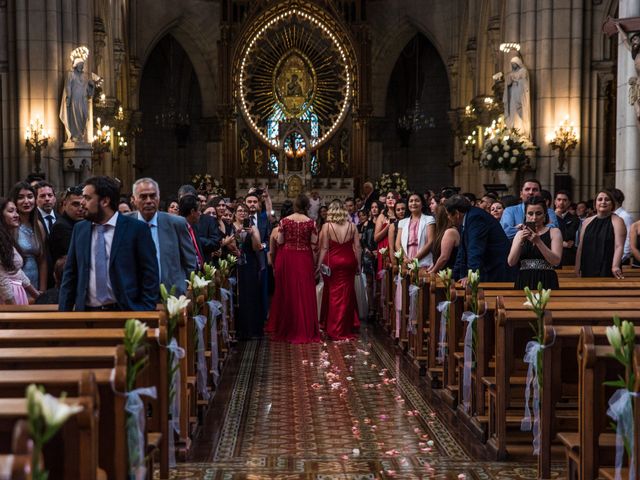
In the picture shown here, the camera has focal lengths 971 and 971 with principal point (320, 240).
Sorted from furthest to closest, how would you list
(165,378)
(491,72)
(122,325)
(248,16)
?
(248,16), (491,72), (122,325), (165,378)

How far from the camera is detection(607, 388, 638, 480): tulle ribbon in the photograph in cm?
455

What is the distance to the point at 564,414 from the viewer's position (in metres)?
6.90

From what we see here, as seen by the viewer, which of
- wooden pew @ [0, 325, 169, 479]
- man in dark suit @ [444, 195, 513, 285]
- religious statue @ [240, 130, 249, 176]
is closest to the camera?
wooden pew @ [0, 325, 169, 479]

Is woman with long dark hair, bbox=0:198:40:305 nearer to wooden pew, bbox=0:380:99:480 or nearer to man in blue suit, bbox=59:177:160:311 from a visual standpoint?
man in blue suit, bbox=59:177:160:311

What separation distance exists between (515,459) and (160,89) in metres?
28.9

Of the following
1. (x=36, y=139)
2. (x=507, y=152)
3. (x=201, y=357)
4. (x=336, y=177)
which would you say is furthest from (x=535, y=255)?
(x=336, y=177)

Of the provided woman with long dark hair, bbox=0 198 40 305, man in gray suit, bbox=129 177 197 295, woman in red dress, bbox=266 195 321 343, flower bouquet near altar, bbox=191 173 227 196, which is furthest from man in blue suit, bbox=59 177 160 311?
flower bouquet near altar, bbox=191 173 227 196

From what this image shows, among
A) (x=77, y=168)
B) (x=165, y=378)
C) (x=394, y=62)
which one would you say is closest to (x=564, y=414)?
(x=165, y=378)

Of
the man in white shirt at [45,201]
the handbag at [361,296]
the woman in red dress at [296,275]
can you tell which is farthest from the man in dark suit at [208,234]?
the handbag at [361,296]

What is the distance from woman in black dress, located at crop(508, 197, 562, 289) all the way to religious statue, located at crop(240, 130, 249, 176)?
21.2m

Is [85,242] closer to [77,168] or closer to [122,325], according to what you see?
[122,325]

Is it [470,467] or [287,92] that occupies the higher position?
[287,92]

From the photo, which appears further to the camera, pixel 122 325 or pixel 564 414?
pixel 564 414

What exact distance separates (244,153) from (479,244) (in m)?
20.6
